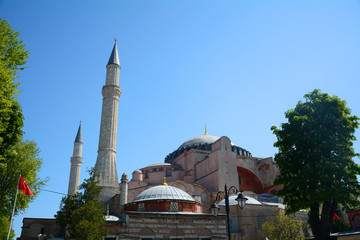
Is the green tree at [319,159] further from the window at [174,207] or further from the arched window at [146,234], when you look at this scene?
the arched window at [146,234]

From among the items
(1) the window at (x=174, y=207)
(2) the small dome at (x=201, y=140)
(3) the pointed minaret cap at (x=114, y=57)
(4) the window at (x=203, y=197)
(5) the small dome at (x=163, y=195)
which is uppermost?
(3) the pointed minaret cap at (x=114, y=57)

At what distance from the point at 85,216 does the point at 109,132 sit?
1518 centimetres

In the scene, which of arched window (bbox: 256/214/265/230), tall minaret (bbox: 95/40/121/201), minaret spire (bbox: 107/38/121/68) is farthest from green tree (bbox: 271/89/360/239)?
minaret spire (bbox: 107/38/121/68)

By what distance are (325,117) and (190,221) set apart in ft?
29.0

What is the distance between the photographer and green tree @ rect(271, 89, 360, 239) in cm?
1304

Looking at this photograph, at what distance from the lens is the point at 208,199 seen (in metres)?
28.2

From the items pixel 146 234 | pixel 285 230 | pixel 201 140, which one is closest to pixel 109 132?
pixel 146 234

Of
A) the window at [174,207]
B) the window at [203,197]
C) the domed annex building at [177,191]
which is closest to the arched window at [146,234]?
the domed annex building at [177,191]

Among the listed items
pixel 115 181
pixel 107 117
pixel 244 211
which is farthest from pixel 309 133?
pixel 107 117

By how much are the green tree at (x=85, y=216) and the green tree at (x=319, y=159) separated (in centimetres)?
871

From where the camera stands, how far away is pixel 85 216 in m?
14.3

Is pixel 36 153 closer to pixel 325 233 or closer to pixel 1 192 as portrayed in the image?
pixel 1 192

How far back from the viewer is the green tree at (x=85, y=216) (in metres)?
13.8

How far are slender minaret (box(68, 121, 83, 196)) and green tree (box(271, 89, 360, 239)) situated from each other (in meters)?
27.4
